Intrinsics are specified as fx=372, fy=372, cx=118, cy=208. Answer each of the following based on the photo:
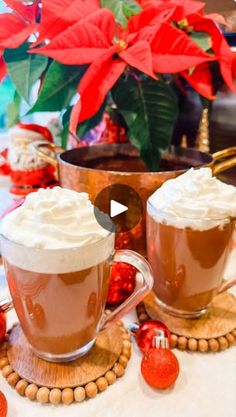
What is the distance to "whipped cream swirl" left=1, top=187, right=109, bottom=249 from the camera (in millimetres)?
305

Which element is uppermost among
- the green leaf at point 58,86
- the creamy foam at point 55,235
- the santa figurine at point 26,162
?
the green leaf at point 58,86

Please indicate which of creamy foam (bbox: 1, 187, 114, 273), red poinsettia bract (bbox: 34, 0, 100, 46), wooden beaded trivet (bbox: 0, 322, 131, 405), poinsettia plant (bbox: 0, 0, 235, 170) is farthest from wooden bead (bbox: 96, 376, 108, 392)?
red poinsettia bract (bbox: 34, 0, 100, 46)

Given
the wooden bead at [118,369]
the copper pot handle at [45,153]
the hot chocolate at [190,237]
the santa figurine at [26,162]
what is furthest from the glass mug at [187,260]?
the santa figurine at [26,162]

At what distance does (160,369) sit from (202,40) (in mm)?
449

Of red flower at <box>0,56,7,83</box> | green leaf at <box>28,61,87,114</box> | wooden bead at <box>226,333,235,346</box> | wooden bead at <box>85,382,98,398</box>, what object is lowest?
wooden bead at <box>226,333,235,346</box>

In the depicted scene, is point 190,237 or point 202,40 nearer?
point 190,237

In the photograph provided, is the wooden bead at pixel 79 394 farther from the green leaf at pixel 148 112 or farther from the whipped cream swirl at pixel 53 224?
the green leaf at pixel 148 112

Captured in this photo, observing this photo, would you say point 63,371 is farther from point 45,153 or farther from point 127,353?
point 45,153

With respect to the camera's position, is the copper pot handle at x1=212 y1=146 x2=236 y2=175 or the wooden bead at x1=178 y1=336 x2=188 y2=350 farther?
the copper pot handle at x1=212 y1=146 x2=236 y2=175

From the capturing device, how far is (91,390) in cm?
32

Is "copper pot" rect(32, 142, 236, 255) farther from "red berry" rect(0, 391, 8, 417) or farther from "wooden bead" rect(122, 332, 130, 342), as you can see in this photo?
"red berry" rect(0, 391, 8, 417)

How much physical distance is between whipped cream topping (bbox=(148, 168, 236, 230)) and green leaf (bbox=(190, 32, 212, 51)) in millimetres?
237

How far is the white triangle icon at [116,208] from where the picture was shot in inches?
16.7

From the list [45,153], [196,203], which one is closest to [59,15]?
[45,153]
